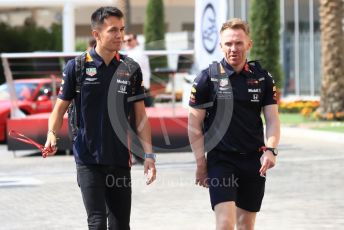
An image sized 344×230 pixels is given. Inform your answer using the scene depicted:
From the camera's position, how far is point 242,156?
6.62 m

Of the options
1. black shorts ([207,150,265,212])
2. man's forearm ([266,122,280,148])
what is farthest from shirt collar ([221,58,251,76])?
black shorts ([207,150,265,212])

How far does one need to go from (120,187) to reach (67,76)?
859 millimetres

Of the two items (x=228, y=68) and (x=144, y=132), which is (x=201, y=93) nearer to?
(x=228, y=68)

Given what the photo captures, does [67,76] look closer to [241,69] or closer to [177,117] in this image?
[241,69]

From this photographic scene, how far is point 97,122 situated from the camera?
6.62m

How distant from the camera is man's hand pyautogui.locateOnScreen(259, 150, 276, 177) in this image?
649cm

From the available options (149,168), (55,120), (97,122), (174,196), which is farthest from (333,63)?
(97,122)

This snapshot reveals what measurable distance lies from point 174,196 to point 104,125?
5.50 m

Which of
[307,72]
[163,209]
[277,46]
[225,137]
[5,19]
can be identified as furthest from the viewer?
[5,19]

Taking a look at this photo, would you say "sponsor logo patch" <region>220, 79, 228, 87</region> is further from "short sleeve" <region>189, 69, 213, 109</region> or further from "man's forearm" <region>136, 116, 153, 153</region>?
"man's forearm" <region>136, 116, 153, 153</region>

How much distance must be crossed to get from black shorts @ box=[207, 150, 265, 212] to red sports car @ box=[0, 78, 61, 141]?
14610 mm

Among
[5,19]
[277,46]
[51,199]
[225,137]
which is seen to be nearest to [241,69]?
[225,137]

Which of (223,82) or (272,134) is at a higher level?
(223,82)

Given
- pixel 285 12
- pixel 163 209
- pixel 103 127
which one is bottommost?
pixel 163 209
